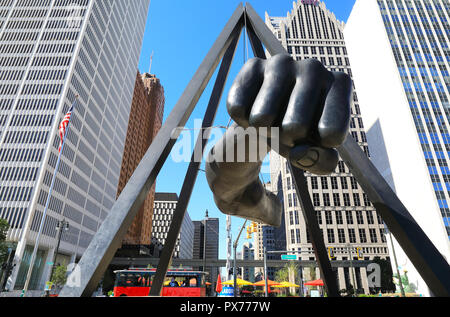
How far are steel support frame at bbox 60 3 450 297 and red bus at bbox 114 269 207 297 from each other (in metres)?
18.7

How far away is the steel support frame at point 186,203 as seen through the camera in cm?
242

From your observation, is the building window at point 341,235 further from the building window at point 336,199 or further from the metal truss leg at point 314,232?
the metal truss leg at point 314,232

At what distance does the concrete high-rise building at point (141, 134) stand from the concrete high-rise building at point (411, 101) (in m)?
66.0

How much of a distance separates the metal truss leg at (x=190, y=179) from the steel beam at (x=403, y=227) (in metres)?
2.32

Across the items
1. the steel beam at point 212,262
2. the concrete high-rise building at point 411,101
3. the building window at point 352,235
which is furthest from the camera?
the building window at point 352,235

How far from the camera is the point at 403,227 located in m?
2.68

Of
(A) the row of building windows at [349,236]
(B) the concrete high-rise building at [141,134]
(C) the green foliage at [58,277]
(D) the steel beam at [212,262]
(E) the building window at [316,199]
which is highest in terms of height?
(B) the concrete high-rise building at [141,134]

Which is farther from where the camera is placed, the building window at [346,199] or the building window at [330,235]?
the building window at [346,199]

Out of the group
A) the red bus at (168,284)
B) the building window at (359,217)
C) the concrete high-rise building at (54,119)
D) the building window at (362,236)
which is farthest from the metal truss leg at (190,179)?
the building window at (359,217)

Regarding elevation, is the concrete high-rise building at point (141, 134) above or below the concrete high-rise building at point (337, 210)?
above

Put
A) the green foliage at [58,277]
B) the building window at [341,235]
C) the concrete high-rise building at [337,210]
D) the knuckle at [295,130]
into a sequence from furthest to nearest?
the building window at [341,235] < the concrete high-rise building at [337,210] < the green foliage at [58,277] < the knuckle at [295,130]

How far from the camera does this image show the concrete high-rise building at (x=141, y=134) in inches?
3890

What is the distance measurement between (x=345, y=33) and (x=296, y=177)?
93.8 meters

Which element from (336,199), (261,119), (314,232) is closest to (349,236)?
(336,199)
